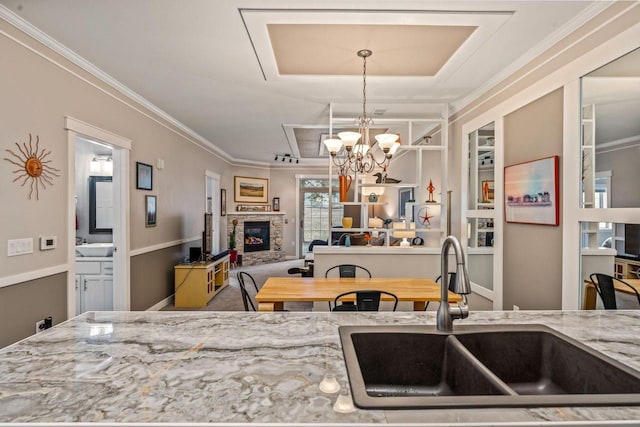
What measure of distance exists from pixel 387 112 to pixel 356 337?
3741 millimetres

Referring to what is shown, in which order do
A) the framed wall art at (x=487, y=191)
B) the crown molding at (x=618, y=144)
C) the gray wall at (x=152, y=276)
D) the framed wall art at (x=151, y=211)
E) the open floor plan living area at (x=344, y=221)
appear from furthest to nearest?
the framed wall art at (x=151, y=211), the gray wall at (x=152, y=276), the framed wall art at (x=487, y=191), the crown molding at (x=618, y=144), the open floor plan living area at (x=344, y=221)

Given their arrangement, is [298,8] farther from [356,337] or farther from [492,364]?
[492,364]

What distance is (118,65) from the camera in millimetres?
3037

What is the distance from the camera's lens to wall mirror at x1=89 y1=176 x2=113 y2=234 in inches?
187

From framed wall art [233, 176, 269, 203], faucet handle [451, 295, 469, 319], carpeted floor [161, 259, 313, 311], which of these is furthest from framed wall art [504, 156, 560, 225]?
framed wall art [233, 176, 269, 203]

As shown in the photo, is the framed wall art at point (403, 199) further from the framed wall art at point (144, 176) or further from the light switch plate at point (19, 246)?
the light switch plate at point (19, 246)

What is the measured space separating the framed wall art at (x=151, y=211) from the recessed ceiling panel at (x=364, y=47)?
232 cm

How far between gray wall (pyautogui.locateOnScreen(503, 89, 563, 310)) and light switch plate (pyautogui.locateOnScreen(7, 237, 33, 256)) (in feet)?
12.4

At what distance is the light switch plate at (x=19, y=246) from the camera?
2334 mm

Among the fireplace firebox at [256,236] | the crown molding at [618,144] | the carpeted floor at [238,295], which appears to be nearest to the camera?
the crown molding at [618,144]

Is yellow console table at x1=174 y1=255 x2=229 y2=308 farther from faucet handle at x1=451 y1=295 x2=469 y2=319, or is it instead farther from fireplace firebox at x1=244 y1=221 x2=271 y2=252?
faucet handle at x1=451 y1=295 x2=469 y2=319

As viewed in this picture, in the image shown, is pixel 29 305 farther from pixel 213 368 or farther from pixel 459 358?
pixel 459 358

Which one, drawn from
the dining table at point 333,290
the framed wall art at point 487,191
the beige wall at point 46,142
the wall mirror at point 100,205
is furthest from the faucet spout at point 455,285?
the wall mirror at point 100,205

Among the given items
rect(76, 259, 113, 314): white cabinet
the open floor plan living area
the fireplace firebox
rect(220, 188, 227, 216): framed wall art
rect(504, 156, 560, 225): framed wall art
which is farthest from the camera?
the fireplace firebox
